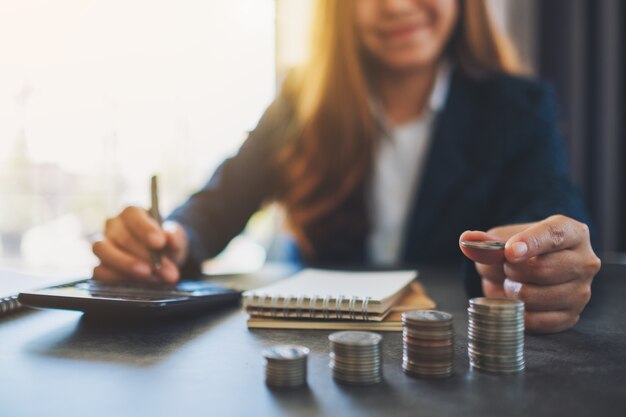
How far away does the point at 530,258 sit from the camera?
1.99 ft

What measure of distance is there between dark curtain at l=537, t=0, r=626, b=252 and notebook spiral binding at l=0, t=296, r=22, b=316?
1978 millimetres

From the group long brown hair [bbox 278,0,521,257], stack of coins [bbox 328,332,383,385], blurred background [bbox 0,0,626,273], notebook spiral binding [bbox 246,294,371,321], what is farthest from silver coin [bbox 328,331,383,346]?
blurred background [bbox 0,0,626,273]

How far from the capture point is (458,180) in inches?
56.2

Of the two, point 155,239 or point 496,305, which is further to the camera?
point 155,239

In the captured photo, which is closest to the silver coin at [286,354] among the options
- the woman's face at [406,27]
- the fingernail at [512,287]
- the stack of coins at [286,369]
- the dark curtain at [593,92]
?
the stack of coins at [286,369]

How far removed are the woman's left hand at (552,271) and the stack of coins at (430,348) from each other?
126mm

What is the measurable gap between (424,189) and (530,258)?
34.0 inches

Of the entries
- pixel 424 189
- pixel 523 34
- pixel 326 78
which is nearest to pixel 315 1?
pixel 326 78

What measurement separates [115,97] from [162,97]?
0.28m

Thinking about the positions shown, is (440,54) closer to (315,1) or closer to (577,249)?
(315,1)

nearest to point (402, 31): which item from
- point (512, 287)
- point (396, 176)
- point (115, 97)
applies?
point (396, 176)

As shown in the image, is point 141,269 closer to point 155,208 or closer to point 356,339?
point 155,208

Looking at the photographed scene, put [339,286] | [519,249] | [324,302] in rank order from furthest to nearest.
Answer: [339,286], [324,302], [519,249]

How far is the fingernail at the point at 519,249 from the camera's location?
1.83 feet
